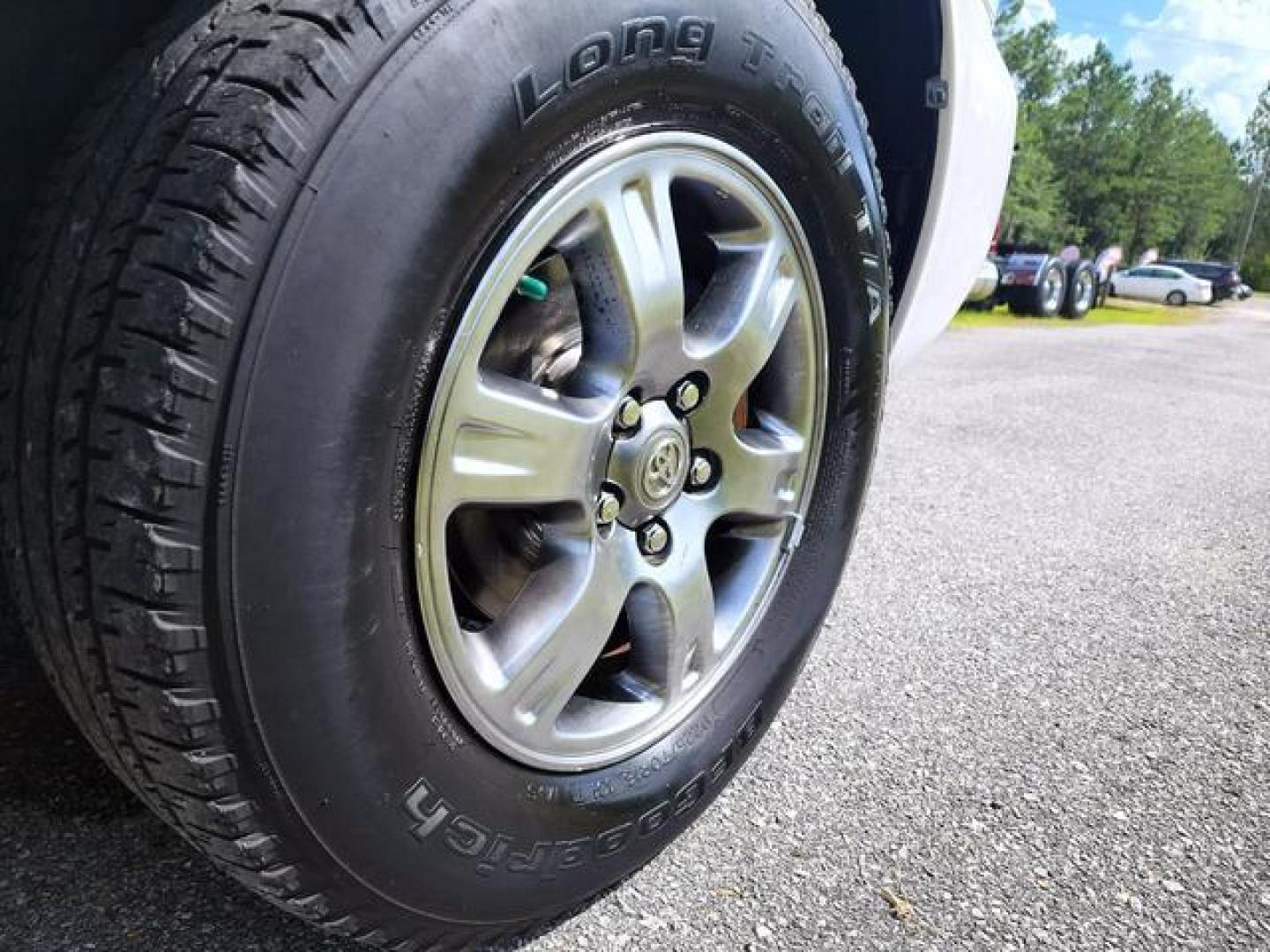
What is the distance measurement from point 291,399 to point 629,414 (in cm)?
50

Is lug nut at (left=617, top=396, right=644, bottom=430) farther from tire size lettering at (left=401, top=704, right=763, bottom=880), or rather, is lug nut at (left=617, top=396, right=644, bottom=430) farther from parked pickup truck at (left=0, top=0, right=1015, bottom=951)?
tire size lettering at (left=401, top=704, right=763, bottom=880)

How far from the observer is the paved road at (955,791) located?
146 cm

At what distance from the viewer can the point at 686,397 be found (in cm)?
143

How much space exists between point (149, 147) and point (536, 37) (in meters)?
0.39

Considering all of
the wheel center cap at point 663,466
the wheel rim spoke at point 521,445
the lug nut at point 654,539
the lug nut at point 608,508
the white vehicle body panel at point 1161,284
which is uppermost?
the wheel rim spoke at point 521,445

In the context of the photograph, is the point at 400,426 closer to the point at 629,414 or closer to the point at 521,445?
the point at 521,445

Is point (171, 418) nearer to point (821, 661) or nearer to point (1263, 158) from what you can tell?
point (821, 661)

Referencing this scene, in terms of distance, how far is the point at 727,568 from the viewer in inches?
66.2

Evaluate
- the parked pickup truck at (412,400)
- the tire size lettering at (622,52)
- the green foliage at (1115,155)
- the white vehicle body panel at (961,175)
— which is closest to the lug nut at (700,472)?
the parked pickup truck at (412,400)

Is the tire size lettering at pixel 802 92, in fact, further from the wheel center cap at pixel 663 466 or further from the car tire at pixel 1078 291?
the car tire at pixel 1078 291

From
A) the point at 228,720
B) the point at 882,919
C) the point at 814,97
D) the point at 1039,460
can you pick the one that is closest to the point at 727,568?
the point at 882,919

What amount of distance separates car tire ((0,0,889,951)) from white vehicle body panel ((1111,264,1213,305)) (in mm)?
36702

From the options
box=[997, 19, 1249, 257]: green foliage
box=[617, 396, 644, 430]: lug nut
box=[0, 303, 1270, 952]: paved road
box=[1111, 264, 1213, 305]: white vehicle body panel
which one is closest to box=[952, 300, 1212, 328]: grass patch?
box=[1111, 264, 1213, 305]: white vehicle body panel

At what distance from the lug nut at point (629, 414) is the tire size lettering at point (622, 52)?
388 mm
